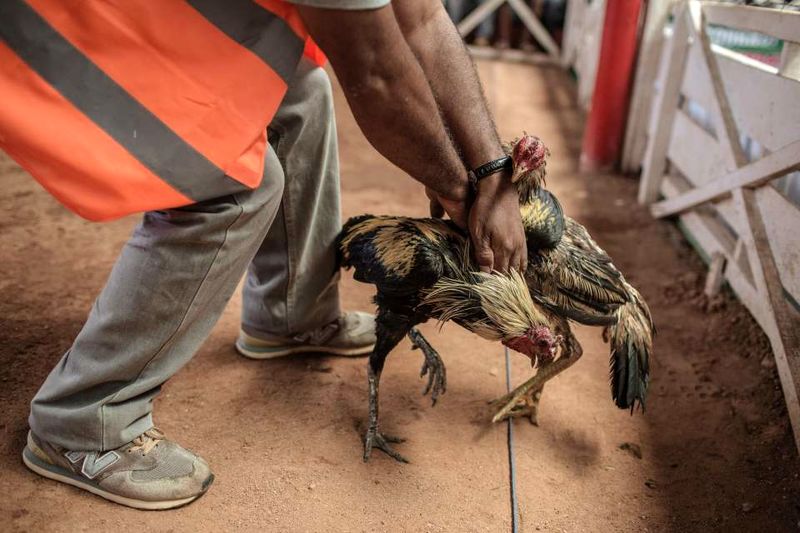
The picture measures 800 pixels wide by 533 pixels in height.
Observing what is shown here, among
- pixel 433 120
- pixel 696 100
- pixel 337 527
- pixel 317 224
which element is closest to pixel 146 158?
pixel 433 120

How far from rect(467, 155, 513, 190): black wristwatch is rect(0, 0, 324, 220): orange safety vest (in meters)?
0.60

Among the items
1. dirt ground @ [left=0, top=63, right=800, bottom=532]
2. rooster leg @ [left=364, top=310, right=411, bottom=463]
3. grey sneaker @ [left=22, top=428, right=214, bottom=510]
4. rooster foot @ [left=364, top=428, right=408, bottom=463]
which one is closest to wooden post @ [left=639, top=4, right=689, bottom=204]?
dirt ground @ [left=0, top=63, right=800, bottom=532]

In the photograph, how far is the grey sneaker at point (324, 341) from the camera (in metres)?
2.53

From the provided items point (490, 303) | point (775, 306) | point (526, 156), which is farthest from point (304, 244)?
point (775, 306)

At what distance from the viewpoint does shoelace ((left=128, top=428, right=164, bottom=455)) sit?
189cm

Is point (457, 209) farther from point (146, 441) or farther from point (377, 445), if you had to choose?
point (146, 441)

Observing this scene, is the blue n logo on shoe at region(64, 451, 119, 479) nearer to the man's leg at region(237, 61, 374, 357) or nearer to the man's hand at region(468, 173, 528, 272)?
the man's leg at region(237, 61, 374, 357)

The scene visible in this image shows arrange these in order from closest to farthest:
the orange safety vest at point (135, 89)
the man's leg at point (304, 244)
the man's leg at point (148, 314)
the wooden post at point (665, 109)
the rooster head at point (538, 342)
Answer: the orange safety vest at point (135, 89), the man's leg at point (148, 314), the rooster head at point (538, 342), the man's leg at point (304, 244), the wooden post at point (665, 109)

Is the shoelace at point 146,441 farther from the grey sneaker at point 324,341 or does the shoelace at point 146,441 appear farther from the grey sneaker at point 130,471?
the grey sneaker at point 324,341

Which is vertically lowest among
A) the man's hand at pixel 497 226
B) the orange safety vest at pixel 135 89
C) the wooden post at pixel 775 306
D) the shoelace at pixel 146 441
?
A: the shoelace at pixel 146 441

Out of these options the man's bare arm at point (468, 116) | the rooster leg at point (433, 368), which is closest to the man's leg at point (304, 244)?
the rooster leg at point (433, 368)

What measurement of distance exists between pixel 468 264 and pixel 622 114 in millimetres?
3403

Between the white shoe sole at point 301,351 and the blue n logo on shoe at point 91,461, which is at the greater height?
the blue n logo on shoe at point 91,461

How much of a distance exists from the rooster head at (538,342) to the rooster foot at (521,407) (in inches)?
12.9
